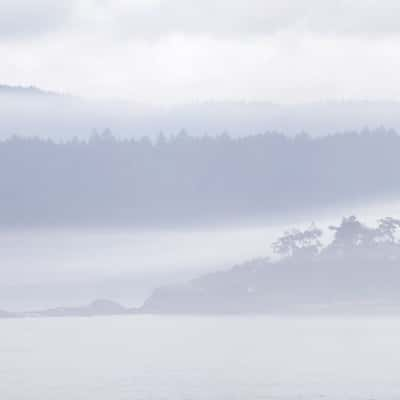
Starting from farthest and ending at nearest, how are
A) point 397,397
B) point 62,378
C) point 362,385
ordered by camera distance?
1. point 62,378
2. point 362,385
3. point 397,397

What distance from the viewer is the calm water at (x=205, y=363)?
88.7 metres

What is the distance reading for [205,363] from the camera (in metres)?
118

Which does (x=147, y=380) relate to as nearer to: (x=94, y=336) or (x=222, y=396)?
(x=222, y=396)

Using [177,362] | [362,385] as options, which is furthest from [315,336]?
[362,385]

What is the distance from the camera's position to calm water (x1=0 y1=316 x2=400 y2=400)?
3492 inches

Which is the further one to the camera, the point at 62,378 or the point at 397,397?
the point at 62,378

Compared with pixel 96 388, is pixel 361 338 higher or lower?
higher

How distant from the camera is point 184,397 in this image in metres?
84.4

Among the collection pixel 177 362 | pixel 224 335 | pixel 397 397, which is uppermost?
pixel 224 335

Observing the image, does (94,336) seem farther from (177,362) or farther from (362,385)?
(362,385)

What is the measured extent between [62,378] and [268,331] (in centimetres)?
7875

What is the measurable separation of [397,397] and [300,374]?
21.1 metres

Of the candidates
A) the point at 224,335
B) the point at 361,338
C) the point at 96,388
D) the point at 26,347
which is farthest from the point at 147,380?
the point at 224,335

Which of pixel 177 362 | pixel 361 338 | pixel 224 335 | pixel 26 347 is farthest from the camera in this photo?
pixel 224 335
